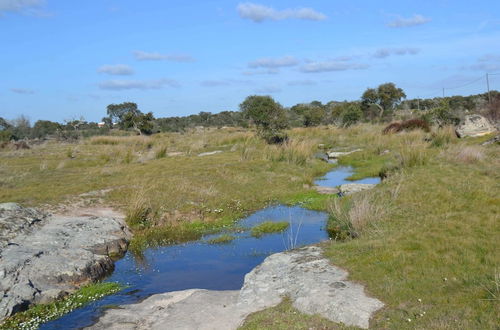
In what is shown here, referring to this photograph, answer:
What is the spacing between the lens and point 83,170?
877 inches

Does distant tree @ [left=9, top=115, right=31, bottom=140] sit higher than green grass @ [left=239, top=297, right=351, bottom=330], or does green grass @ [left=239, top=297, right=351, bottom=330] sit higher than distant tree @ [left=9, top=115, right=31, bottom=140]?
distant tree @ [left=9, top=115, right=31, bottom=140]

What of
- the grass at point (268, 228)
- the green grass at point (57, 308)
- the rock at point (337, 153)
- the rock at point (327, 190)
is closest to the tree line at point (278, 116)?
the rock at point (337, 153)

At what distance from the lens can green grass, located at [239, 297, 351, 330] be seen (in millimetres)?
6465

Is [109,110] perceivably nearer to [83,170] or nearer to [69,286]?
[83,170]

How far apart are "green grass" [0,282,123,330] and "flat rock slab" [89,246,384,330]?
87 cm

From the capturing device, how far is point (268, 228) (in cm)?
1306

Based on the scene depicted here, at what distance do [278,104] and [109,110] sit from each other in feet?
129

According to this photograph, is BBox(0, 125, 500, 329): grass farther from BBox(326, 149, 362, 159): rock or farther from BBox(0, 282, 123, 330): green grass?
BBox(0, 282, 123, 330): green grass

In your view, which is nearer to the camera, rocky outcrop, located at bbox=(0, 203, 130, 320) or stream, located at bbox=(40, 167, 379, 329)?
rocky outcrop, located at bbox=(0, 203, 130, 320)

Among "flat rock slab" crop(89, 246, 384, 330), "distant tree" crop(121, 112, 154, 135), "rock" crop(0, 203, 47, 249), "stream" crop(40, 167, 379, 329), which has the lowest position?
"stream" crop(40, 167, 379, 329)

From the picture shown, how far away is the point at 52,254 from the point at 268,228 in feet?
18.6

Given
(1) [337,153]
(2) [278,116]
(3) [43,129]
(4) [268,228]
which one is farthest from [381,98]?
(4) [268,228]

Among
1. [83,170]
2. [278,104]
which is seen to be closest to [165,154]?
[83,170]

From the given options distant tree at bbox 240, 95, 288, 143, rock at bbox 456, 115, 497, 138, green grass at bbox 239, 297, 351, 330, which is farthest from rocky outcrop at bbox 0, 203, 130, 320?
rock at bbox 456, 115, 497, 138
